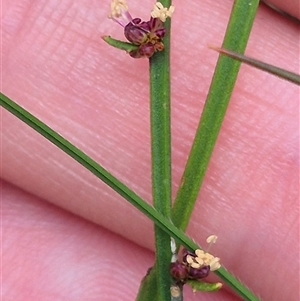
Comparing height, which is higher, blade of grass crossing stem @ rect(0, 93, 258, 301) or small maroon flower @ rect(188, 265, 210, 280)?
blade of grass crossing stem @ rect(0, 93, 258, 301)

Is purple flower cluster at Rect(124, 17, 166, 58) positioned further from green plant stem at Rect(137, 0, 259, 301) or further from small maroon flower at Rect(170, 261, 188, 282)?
small maroon flower at Rect(170, 261, 188, 282)

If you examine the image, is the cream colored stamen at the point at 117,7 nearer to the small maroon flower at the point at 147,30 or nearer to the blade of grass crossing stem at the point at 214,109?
the small maroon flower at the point at 147,30

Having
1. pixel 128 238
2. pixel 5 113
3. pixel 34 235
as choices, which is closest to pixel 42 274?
pixel 34 235

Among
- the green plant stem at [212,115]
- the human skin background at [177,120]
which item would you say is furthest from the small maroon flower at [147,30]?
the human skin background at [177,120]

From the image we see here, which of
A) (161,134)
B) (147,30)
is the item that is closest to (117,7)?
(147,30)

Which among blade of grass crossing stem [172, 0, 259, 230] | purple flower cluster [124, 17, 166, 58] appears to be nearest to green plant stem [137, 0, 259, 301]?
blade of grass crossing stem [172, 0, 259, 230]

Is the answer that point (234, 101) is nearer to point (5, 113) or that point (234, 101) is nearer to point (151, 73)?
point (151, 73)
